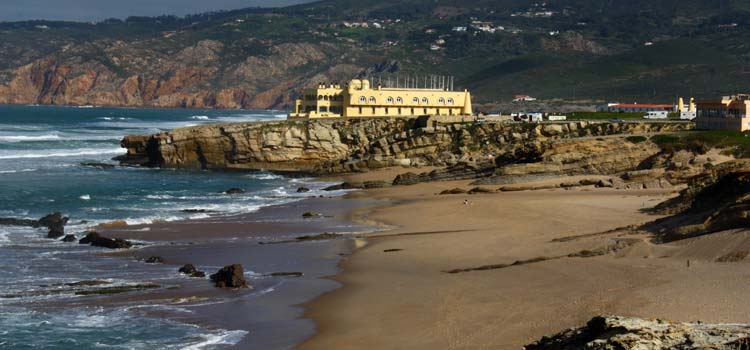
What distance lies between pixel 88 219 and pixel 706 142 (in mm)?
31451

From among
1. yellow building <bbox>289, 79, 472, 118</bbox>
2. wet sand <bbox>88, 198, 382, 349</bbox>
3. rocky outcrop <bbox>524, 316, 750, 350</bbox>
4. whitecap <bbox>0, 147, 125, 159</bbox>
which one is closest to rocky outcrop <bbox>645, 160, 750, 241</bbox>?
wet sand <bbox>88, 198, 382, 349</bbox>

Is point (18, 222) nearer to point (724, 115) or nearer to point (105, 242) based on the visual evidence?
point (105, 242)

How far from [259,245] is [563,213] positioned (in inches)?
440

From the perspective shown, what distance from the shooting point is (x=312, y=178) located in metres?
69.4

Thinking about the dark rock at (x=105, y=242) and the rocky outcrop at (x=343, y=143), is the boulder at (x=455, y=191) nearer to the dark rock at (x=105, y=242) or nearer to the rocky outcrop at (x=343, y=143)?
the rocky outcrop at (x=343, y=143)

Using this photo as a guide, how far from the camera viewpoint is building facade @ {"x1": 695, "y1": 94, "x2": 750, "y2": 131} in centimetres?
6372

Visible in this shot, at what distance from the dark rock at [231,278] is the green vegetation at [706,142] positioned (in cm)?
3225

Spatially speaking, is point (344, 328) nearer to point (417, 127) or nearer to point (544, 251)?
point (544, 251)

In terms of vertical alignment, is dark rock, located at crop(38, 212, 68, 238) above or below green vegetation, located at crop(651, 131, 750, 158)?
below

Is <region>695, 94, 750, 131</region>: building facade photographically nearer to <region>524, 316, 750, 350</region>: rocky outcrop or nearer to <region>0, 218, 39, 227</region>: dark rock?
<region>0, 218, 39, 227</region>: dark rock

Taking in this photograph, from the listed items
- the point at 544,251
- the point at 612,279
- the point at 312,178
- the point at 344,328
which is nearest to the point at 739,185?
the point at 544,251

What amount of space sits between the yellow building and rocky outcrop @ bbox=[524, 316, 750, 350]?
68.4m

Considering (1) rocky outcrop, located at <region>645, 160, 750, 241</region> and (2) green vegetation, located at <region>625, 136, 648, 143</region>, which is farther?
(2) green vegetation, located at <region>625, 136, 648, 143</region>

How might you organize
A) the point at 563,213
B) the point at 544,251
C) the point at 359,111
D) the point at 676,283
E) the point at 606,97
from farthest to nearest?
the point at 606,97
the point at 359,111
the point at 563,213
the point at 544,251
the point at 676,283
